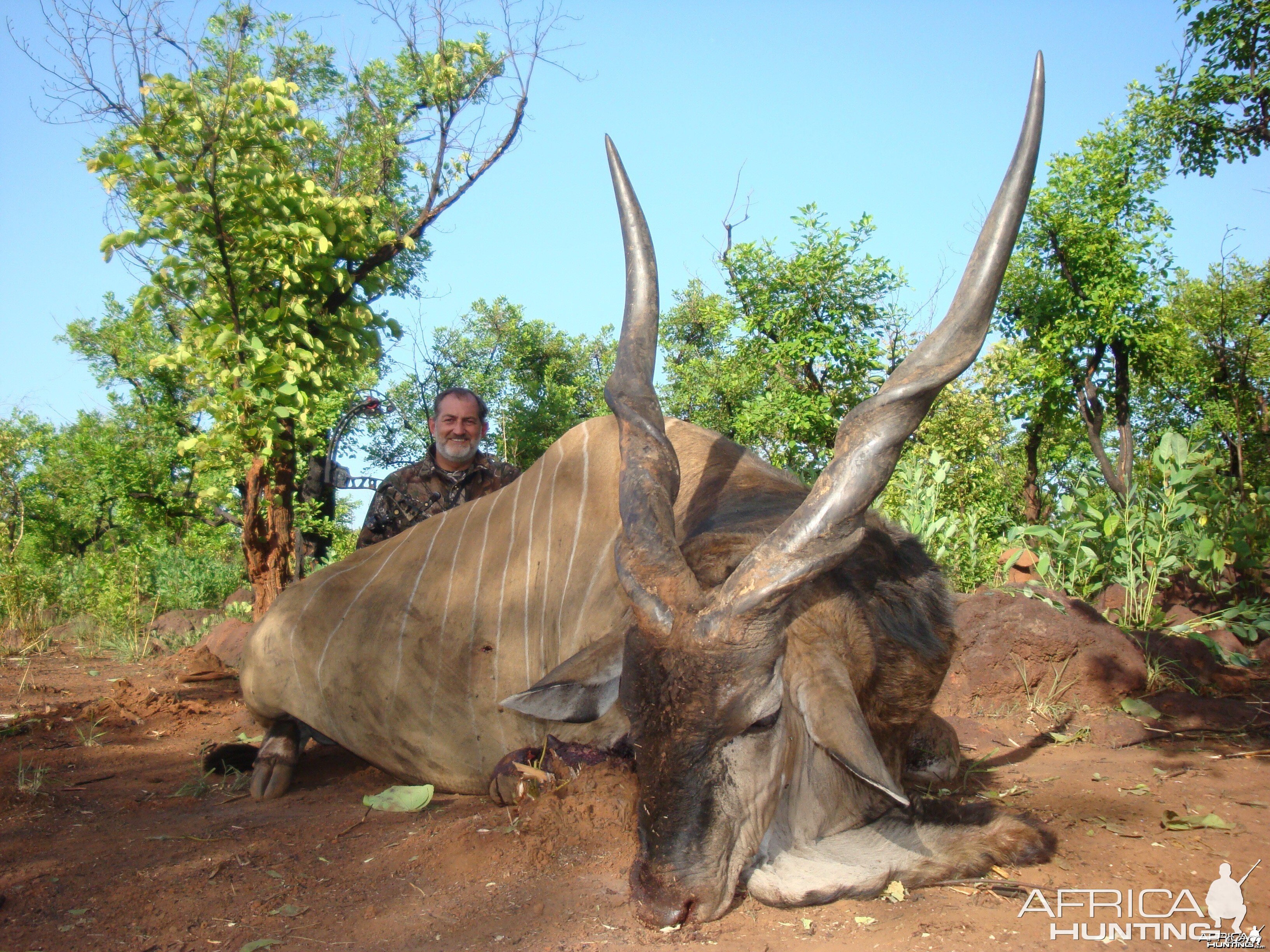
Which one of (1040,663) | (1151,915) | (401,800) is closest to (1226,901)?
(1151,915)

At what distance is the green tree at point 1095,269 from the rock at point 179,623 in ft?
36.2

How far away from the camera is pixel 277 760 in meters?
3.86

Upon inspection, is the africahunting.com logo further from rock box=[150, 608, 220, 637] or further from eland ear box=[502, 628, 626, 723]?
rock box=[150, 608, 220, 637]

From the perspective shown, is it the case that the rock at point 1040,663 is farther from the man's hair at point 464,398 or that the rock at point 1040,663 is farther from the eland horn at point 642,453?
the man's hair at point 464,398

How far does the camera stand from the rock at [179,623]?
26.2 ft

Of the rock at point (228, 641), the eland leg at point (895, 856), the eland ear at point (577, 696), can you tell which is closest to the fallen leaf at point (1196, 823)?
the eland leg at point (895, 856)

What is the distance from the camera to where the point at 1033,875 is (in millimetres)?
2430

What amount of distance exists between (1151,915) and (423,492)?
4.54 m

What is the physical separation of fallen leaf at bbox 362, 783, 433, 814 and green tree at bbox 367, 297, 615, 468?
1071 cm

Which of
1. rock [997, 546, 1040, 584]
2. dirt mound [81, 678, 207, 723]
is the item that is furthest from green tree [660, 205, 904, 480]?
dirt mound [81, 678, 207, 723]

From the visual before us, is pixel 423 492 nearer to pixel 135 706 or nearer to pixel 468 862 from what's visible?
pixel 135 706

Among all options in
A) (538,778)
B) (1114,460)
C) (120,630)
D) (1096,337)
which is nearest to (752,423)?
(1096,337)

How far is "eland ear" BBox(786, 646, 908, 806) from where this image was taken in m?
2.00

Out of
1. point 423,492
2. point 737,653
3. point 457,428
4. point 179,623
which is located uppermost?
point 457,428
